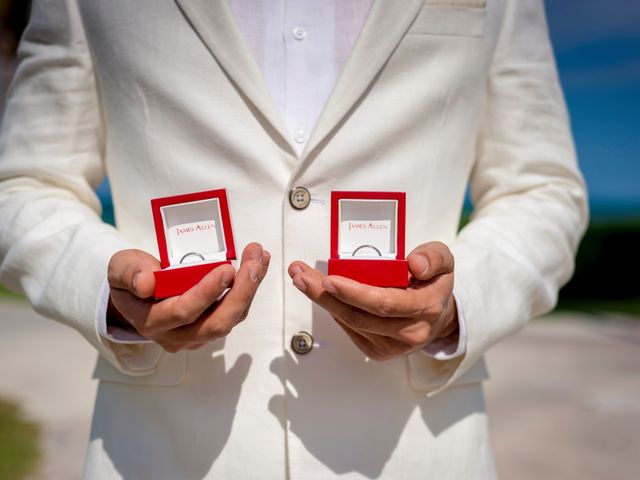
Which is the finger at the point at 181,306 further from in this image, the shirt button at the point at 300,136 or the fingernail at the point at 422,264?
the shirt button at the point at 300,136

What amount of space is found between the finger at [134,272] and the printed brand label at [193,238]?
0.24ft

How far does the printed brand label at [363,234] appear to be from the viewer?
115cm

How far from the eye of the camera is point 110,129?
1.36 metres

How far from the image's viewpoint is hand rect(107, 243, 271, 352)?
3.15 ft

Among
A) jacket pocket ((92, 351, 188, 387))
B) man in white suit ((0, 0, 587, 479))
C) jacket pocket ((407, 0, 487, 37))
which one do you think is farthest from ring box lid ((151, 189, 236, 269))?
jacket pocket ((407, 0, 487, 37))

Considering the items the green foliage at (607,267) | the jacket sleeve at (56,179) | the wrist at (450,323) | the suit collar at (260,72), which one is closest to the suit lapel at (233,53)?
the suit collar at (260,72)

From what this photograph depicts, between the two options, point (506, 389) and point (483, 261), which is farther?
point (506, 389)

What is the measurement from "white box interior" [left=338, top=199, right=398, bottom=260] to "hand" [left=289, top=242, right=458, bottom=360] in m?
0.11

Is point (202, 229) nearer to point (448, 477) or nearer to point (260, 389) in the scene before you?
point (260, 389)

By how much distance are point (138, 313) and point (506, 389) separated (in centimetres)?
535

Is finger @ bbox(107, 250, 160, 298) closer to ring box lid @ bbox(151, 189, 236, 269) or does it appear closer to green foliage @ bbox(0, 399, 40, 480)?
ring box lid @ bbox(151, 189, 236, 269)

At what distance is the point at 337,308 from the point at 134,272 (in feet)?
1.08

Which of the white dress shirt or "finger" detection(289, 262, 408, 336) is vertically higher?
the white dress shirt

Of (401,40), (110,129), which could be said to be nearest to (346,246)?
(401,40)
